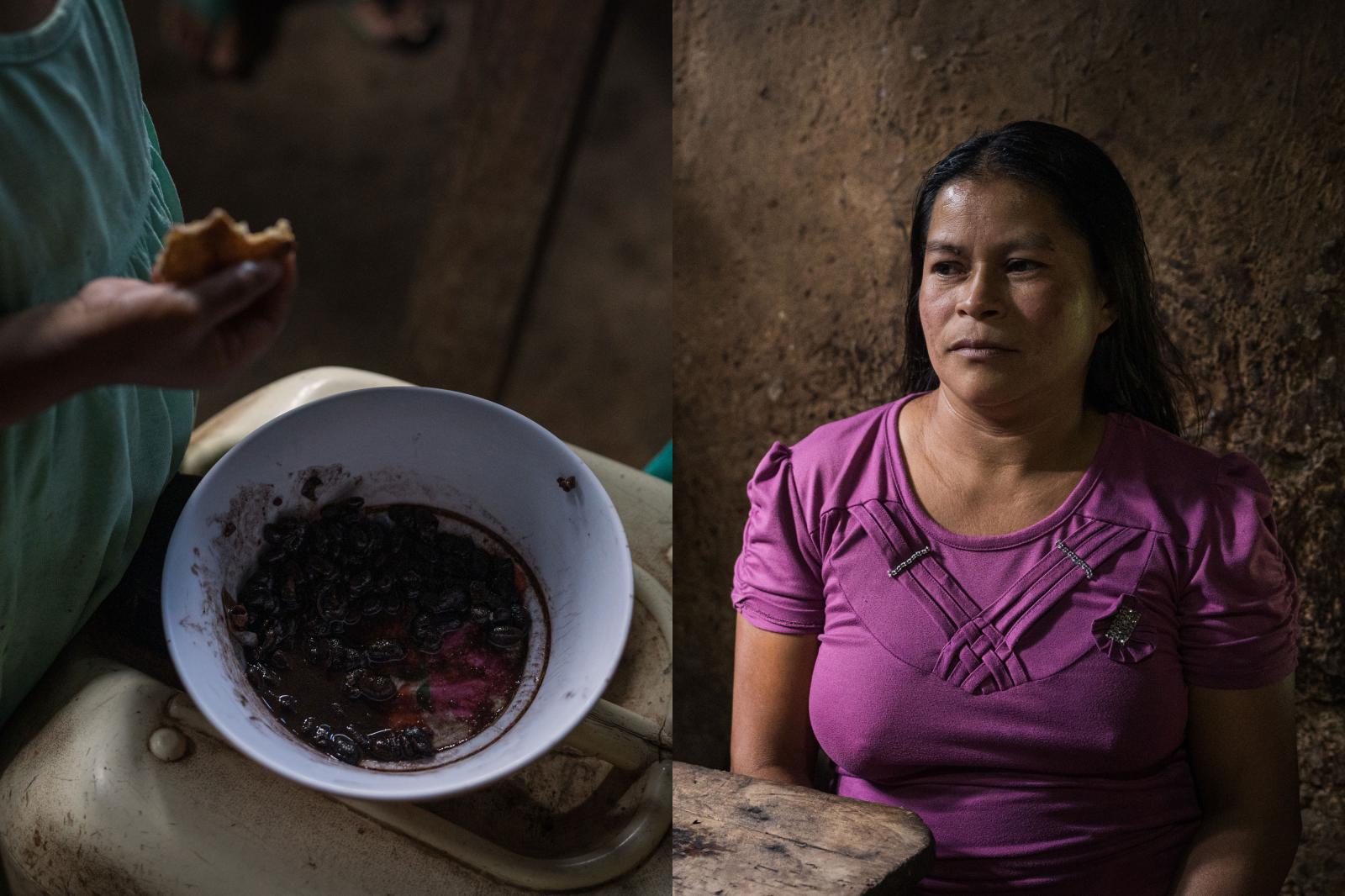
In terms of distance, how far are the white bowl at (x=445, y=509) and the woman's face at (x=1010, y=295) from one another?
0.28 metres

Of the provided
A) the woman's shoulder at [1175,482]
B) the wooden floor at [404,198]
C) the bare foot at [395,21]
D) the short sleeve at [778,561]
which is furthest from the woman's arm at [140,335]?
the bare foot at [395,21]

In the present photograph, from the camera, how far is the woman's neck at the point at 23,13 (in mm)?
651

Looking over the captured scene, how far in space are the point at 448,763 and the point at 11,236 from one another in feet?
1.35

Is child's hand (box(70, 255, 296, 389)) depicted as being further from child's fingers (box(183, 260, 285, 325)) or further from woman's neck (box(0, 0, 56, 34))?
woman's neck (box(0, 0, 56, 34))

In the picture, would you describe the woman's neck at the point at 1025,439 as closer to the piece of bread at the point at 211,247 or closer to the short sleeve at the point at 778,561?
the short sleeve at the point at 778,561

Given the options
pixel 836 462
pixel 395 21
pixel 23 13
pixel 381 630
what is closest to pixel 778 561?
pixel 836 462

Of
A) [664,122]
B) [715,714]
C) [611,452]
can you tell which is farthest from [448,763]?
[664,122]

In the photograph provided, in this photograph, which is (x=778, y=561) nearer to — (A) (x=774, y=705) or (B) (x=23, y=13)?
(A) (x=774, y=705)

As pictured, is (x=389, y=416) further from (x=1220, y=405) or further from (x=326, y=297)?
(x=326, y=297)

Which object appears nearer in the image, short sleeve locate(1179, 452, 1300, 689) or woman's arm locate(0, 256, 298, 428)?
woman's arm locate(0, 256, 298, 428)

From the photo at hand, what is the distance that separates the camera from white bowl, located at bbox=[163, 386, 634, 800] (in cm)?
72

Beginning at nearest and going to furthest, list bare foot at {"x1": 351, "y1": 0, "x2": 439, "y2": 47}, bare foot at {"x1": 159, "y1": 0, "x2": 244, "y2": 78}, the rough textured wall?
the rough textured wall < bare foot at {"x1": 159, "y1": 0, "x2": 244, "y2": 78} < bare foot at {"x1": 351, "y1": 0, "x2": 439, "y2": 47}

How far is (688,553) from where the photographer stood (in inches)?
39.0

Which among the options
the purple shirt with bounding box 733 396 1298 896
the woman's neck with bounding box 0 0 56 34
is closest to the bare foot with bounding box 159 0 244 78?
the woman's neck with bounding box 0 0 56 34
